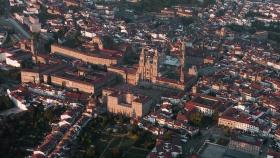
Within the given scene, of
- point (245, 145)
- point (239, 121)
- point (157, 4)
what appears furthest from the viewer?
point (157, 4)

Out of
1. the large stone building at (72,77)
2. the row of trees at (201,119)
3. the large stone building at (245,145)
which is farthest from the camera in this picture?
the large stone building at (72,77)

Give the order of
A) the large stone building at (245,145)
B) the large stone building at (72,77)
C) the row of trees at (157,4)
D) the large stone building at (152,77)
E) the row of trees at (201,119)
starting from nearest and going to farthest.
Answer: the large stone building at (245,145) → the row of trees at (201,119) → the large stone building at (72,77) → the large stone building at (152,77) → the row of trees at (157,4)

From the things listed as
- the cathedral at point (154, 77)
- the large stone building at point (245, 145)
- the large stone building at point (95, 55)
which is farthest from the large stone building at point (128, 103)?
the large stone building at point (95, 55)

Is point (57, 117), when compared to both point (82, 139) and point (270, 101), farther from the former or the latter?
point (270, 101)

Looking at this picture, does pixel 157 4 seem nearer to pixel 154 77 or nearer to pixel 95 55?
pixel 95 55

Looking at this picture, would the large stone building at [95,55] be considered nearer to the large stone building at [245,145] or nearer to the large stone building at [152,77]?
the large stone building at [152,77]

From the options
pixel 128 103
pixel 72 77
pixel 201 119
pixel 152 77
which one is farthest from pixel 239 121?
pixel 72 77

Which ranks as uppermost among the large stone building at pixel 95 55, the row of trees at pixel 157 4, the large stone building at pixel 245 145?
the row of trees at pixel 157 4

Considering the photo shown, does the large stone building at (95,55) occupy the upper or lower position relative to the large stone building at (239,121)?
upper

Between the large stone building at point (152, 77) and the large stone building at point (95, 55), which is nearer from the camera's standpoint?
the large stone building at point (152, 77)

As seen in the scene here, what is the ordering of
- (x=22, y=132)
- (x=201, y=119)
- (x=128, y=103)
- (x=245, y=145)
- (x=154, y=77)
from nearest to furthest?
(x=245, y=145) → (x=22, y=132) → (x=201, y=119) → (x=128, y=103) → (x=154, y=77)

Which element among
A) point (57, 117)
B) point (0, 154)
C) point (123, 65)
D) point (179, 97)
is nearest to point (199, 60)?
point (123, 65)

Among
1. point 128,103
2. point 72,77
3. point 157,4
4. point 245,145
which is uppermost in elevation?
point 157,4
